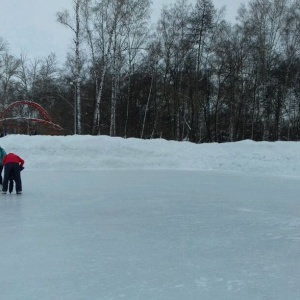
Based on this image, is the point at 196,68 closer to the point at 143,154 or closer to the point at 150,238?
the point at 143,154

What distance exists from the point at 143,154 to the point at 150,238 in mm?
13399

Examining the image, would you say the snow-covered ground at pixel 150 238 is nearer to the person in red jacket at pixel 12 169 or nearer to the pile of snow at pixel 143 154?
the person in red jacket at pixel 12 169

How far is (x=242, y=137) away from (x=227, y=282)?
32.4m

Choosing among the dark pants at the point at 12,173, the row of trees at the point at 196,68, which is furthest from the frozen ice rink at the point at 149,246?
the row of trees at the point at 196,68

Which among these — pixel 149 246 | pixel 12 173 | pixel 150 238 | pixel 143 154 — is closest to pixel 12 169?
pixel 12 173

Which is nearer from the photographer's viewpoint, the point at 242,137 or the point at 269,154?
the point at 269,154

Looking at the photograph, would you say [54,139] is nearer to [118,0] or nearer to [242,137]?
[118,0]

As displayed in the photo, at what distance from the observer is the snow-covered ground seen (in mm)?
3836

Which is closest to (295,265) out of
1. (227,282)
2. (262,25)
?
(227,282)

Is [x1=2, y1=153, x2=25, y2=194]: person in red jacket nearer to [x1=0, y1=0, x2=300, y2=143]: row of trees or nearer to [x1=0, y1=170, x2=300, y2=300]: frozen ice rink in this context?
[x1=0, y1=170, x2=300, y2=300]: frozen ice rink

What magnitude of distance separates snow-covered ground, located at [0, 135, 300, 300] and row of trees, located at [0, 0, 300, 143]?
564 inches

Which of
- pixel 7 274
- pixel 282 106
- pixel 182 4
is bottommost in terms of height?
pixel 7 274

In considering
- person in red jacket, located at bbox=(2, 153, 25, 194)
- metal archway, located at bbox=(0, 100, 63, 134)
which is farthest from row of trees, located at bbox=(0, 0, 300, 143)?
person in red jacket, located at bbox=(2, 153, 25, 194)

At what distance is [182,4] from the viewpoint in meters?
30.7
